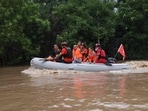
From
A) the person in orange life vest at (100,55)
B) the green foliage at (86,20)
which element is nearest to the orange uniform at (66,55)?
the person in orange life vest at (100,55)

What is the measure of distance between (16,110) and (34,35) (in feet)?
60.5

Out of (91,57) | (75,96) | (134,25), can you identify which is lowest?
(75,96)

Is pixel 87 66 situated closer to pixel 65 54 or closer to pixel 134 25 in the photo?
pixel 65 54

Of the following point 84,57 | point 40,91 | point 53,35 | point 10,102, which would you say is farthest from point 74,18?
point 10,102

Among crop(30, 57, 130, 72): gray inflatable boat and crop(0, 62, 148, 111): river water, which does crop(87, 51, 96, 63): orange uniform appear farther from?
crop(0, 62, 148, 111): river water

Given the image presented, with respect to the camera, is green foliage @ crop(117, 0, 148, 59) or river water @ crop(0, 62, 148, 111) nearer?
river water @ crop(0, 62, 148, 111)

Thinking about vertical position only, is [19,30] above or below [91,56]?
above

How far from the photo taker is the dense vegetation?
81.7 feet

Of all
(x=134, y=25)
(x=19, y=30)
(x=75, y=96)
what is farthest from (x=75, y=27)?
(x=75, y=96)

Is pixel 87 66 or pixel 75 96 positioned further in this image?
pixel 87 66

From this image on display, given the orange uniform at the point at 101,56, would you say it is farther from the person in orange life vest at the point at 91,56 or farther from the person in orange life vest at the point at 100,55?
the person in orange life vest at the point at 91,56

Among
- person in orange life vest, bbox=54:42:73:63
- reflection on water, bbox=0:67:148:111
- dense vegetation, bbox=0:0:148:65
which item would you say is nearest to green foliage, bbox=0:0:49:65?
dense vegetation, bbox=0:0:148:65

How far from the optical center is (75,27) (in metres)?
27.6

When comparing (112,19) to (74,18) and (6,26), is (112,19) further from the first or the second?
(6,26)
